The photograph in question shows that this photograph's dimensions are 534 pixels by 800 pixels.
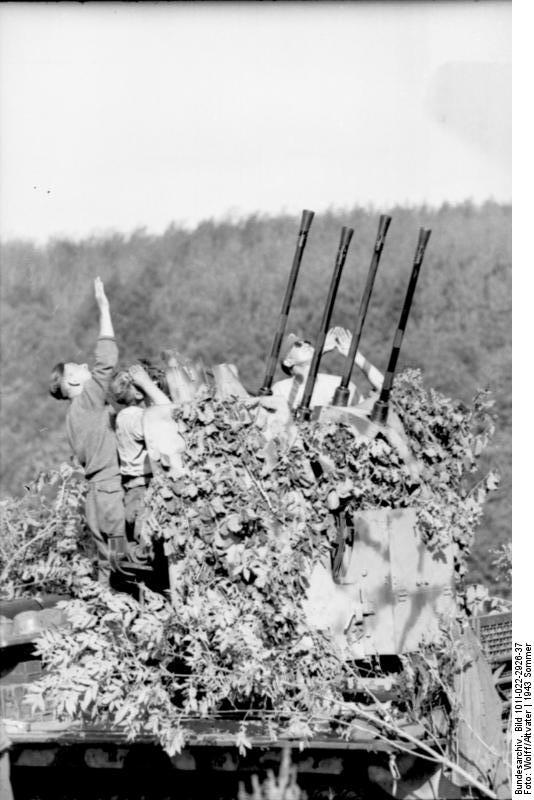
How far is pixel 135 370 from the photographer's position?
913cm

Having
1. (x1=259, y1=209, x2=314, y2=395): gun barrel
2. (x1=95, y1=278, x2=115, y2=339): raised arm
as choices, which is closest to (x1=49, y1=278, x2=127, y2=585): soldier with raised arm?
(x1=95, y1=278, x2=115, y2=339): raised arm

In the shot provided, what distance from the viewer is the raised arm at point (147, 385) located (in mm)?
8961

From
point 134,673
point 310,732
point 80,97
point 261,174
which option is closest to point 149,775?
point 134,673

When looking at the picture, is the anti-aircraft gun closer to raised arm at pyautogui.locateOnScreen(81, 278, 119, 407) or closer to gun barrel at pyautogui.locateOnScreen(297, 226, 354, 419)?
gun barrel at pyautogui.locateOnScreen(297, 226, 354, 419)

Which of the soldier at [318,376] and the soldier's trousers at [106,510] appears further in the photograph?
the soldier at [318,376]

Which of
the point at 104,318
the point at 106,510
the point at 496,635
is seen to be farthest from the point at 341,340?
the point at 496,635

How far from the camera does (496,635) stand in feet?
33.1

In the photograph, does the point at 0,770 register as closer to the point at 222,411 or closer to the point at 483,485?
the point at 222,411

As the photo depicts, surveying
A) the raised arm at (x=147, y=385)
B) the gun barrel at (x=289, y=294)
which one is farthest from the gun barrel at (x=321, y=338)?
the raised arm at (x=147, y=385)

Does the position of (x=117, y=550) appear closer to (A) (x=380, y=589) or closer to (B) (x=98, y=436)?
(B) (x=98, y=436)

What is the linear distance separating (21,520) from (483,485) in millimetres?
3681
